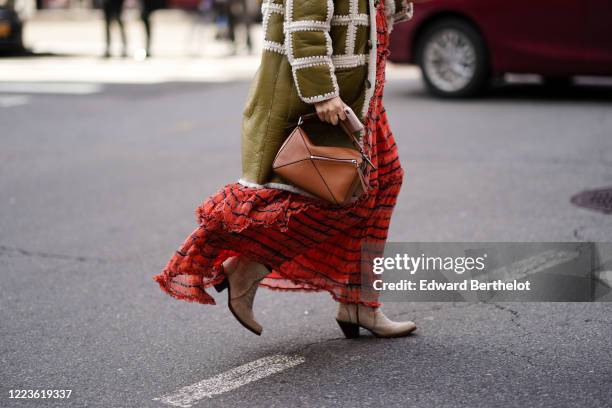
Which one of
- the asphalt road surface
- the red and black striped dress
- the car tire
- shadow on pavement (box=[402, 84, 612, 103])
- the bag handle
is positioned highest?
the bag handle

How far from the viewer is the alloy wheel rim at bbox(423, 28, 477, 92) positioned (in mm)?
11414

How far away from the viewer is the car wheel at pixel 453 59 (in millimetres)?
11328

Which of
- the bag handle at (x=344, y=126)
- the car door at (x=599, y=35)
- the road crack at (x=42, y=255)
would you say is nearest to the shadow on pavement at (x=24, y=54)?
the car door at (x=599, y=35)

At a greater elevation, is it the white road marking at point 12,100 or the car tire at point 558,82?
the car tire at point 558,82

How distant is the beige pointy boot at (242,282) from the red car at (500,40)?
7645 mm

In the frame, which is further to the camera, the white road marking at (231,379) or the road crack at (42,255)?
the road crack at (42,255)

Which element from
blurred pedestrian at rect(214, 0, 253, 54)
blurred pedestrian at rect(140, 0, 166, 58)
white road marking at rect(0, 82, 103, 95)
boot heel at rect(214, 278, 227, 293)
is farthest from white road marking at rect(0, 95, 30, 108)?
boot heel at rect(214, 278, 227, 293)

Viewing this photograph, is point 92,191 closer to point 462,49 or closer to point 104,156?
point 104,156

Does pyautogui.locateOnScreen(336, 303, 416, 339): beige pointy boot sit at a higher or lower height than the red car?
lower

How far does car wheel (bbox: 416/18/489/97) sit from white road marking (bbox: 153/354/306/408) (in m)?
7.88

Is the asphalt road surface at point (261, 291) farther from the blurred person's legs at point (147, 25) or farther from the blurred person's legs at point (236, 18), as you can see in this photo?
the blurred person's legs at point (236, 18)

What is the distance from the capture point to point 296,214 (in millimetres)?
3783

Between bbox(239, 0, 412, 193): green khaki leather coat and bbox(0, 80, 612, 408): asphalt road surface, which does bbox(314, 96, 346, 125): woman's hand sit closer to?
bbox(239, 0, 412, 193): green khaki leather coat

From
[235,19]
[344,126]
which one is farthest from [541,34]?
[235,19]
